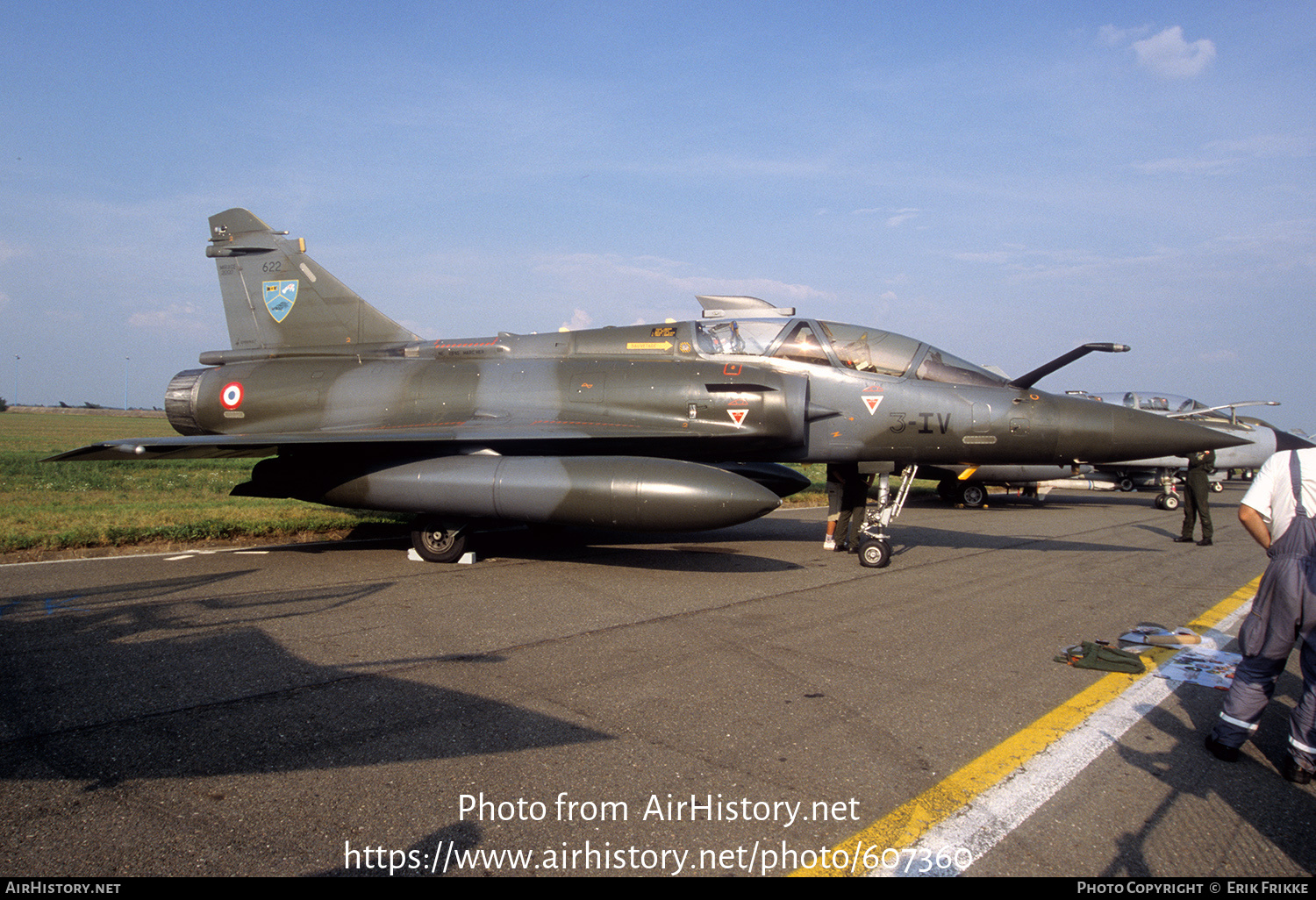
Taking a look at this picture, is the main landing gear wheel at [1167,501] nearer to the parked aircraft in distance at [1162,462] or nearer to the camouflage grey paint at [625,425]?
the parked aircraft in distance at [1162,462]

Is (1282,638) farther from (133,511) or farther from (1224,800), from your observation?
(133,511)

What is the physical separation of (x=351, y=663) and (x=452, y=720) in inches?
49.4

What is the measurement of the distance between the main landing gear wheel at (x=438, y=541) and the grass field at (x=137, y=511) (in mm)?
2778

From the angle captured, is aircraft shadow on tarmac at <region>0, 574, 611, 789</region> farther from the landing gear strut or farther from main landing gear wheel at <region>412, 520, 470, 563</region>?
the landing gear strut

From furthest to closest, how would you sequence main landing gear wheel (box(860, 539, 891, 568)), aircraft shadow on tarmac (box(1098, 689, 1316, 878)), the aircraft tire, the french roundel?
the aircraft tire → the french roundel → main landing gear wheel (box(860, 539, 891, 568)) → aircraft shadow on tarmac (box(1098, 689, 1316, 878))

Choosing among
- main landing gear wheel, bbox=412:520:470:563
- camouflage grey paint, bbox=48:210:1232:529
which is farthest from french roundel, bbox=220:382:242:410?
main landing gear wheel, bbox=412:520:470:563

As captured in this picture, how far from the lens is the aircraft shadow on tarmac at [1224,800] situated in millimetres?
2652

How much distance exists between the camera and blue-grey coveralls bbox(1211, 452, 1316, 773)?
3.41 metres

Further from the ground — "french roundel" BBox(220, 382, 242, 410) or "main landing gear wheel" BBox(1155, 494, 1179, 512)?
"french roundel" BBox(220, 382, 242, 410)

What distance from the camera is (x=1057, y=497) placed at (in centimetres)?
2447

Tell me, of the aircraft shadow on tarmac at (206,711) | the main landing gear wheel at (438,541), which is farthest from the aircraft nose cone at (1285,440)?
the aircraft shadow on tarmac at (206,711)

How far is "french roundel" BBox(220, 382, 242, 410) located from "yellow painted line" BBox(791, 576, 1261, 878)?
1061 cm

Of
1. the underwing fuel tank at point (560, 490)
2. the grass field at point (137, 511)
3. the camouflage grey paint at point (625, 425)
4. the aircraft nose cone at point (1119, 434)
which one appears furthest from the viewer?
the grass field at point (137, 511)
